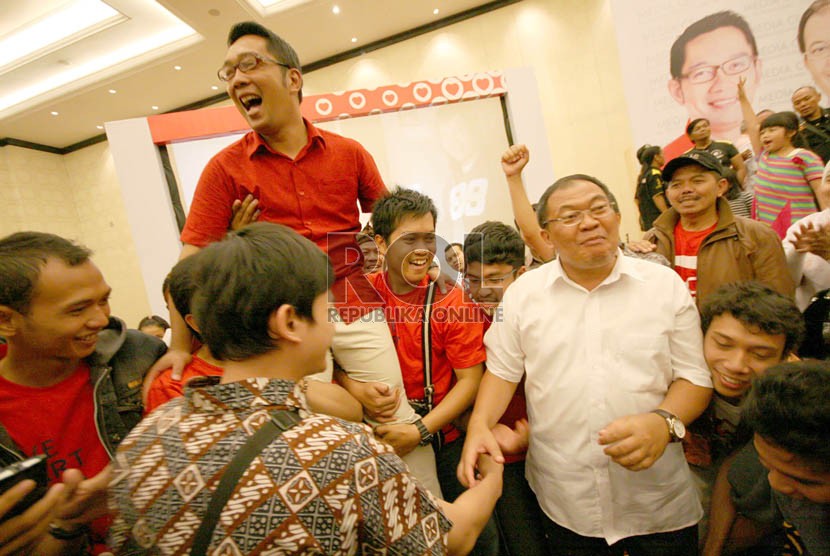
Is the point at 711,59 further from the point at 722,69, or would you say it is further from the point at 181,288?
the point at 181,288

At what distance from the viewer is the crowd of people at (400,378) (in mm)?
761

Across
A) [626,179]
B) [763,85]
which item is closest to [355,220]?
[763,85]

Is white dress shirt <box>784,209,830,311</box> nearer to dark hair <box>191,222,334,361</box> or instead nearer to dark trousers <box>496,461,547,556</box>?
dark trousers <box>496,461,547,556</box>

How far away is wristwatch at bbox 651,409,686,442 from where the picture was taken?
1.18 meters

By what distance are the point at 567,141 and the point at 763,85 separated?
264 cm

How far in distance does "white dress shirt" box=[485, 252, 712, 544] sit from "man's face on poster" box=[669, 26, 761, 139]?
16.6ft

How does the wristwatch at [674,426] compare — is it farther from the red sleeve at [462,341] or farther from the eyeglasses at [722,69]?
the eyeglasses at [722,69]

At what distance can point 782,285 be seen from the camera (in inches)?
68.6

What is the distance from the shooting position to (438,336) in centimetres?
159

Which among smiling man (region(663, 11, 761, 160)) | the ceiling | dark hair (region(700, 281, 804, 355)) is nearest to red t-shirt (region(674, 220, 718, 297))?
dark hair (region(700, 281, 804, 355))

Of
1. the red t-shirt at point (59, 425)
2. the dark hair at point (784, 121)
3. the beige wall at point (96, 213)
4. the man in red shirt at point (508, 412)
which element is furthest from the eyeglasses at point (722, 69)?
the beige wall at point (96, 213)

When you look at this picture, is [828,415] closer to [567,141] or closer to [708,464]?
[708,464]

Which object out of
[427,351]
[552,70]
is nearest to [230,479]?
[427,351]

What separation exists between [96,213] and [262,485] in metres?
11.0
